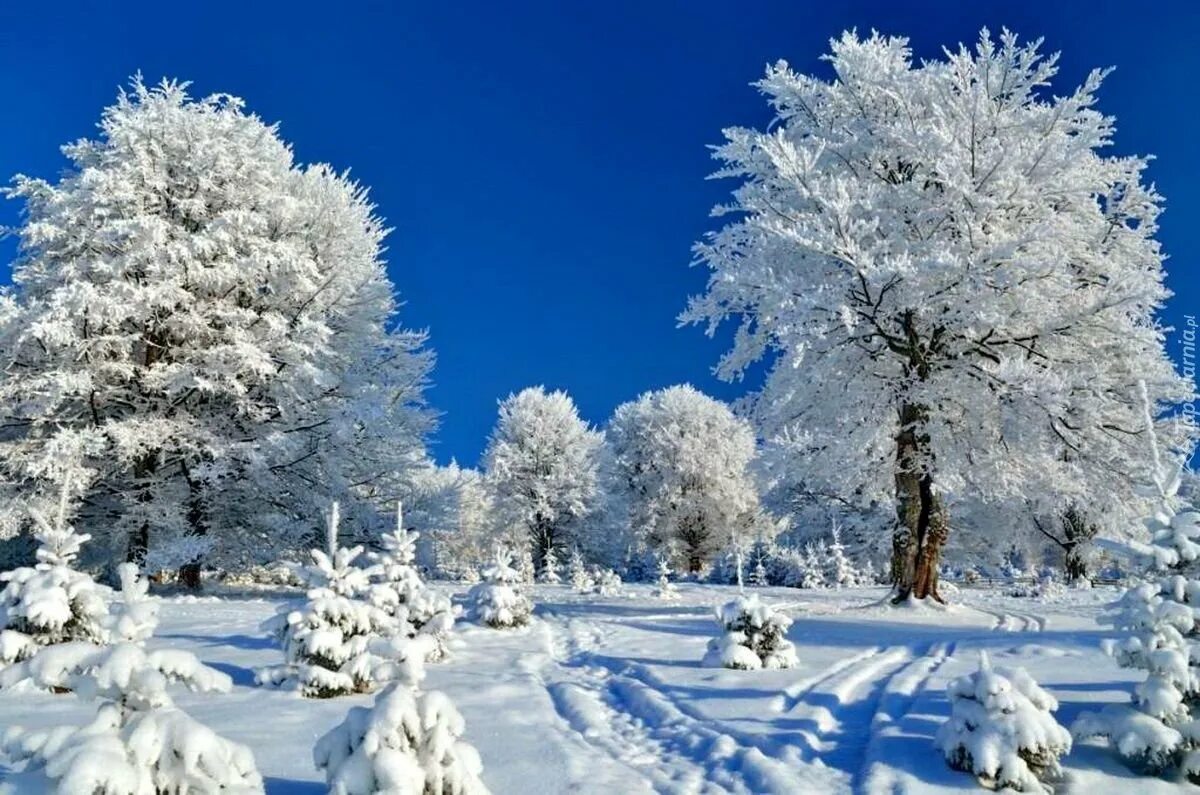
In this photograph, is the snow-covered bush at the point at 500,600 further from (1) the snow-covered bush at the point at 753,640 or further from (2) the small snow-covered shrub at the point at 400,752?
(2) the small snow-covered shrub at the point at 400,752

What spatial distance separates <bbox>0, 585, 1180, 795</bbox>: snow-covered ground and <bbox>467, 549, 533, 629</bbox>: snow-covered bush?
27cm

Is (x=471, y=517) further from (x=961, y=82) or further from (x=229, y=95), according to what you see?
(x=961, y=82)

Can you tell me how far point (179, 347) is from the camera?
15945mm

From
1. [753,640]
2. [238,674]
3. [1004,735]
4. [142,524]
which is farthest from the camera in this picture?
[142,524]

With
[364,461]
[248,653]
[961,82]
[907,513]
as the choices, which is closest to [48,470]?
[364,461]

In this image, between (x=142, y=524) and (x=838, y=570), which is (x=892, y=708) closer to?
(x=142, y=524)

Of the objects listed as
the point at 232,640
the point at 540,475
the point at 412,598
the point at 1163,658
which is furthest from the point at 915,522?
the point at 540,475

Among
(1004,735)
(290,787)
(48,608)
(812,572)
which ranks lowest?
(290,787)

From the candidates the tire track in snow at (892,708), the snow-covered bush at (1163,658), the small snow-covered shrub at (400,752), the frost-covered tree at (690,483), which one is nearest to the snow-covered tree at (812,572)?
the frost-covered tree at (690,483)

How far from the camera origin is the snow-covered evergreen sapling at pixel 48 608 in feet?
21.1

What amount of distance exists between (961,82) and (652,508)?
28.3 meters

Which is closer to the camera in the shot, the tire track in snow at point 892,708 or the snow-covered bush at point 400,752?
the snow-covered bush at point 400,752

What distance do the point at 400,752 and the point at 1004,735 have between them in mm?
3332

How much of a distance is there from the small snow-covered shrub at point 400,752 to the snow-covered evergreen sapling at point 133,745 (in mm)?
387
